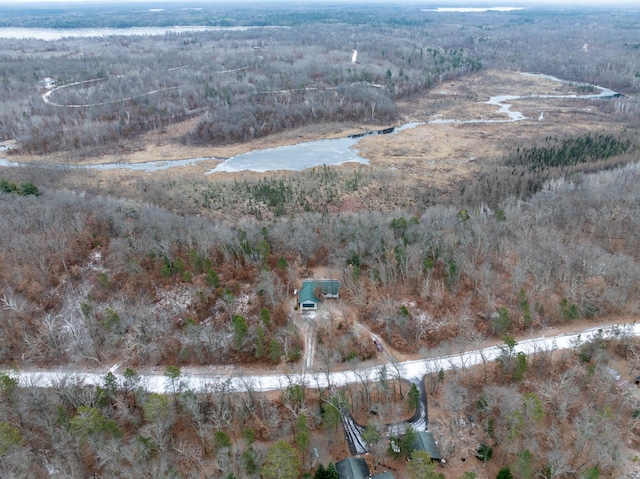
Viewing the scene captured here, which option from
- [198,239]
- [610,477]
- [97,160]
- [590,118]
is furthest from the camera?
[590,118]

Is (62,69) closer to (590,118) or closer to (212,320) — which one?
(212,320)

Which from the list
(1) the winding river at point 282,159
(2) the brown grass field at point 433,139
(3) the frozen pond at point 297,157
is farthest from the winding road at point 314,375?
(3) the frozen pond at point 297,157

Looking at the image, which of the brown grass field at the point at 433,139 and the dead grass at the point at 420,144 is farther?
the brown grass field at the point at 433,139

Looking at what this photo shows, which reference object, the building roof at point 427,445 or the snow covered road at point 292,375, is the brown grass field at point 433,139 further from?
the building roof at point 427,445

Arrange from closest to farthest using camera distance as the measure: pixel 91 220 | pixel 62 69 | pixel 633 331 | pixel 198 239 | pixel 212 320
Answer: pixel 633 331
pixel 212 320
pixel 198 239
pixel 91 220
pixel 62 69

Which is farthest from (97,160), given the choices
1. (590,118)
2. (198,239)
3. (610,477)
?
(590,118)

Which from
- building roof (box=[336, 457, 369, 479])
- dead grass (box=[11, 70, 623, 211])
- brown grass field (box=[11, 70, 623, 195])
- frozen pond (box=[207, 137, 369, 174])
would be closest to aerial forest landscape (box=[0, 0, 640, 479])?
building roof (box=[336, 457, 369, 479])

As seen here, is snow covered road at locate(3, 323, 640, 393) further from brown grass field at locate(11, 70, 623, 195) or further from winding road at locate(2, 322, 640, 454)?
brown grass field at locate(11, 70, 623, 195)
